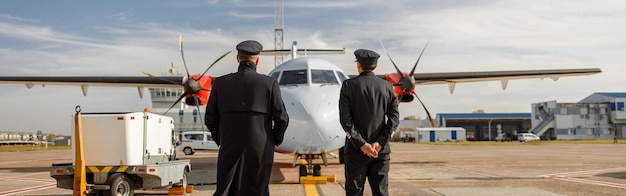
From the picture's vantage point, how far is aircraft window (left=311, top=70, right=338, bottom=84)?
451 inches

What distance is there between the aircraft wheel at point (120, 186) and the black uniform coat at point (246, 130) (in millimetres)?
4515

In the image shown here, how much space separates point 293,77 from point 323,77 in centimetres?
69

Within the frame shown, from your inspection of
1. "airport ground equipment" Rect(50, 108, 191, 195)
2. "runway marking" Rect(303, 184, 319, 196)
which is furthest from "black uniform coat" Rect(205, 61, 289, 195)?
"runway marking" Rect(303, 184, 319, 196)

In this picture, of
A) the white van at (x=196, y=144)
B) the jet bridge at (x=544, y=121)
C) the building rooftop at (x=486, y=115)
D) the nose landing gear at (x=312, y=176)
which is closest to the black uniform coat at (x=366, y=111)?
the nose landing gear at (x=312, y=176)

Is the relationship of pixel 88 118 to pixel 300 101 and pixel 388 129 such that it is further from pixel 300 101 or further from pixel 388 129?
pixel 388 129

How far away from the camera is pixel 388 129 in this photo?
4.80 metres

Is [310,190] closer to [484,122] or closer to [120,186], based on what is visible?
[120,186]

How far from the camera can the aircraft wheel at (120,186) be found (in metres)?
7.86

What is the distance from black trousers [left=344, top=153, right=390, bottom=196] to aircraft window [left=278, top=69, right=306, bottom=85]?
21.5ft

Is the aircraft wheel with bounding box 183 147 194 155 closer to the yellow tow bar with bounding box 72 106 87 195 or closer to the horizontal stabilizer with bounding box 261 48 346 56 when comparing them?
the horizontal stabilizer with bounding box 261 48 346 56

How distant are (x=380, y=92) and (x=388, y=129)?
Result: 36 centimetres

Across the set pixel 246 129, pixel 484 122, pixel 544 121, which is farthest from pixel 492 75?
pixel 484 122

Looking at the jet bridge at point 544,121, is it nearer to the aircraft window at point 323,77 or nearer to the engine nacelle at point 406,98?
the engine nacelle at point 406,98

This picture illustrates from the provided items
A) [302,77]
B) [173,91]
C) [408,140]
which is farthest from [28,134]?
[302,77]
